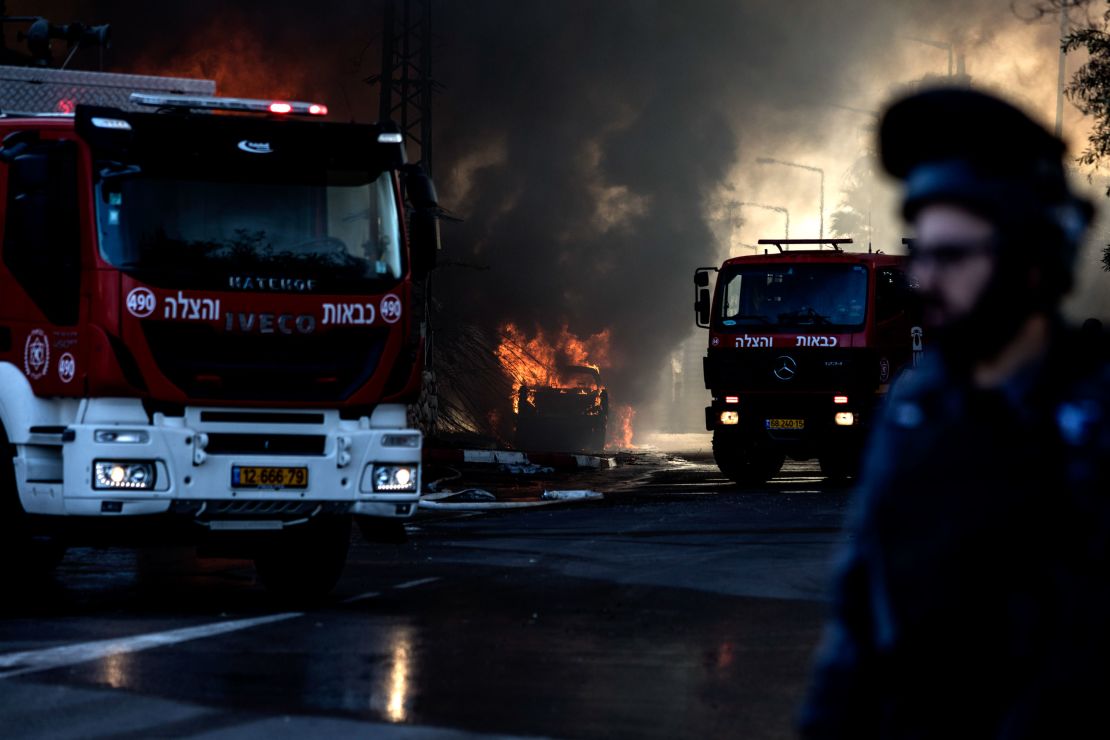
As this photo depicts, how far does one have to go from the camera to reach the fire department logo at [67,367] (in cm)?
1046

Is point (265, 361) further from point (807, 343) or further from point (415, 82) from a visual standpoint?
point (415, 82)

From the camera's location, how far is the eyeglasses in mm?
2340

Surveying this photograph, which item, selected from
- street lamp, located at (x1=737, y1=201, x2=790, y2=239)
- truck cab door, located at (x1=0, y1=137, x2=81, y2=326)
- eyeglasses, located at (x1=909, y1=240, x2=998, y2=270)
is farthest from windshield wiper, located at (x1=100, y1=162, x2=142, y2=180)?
street lamp, located at (x1=737, y1=201, x2=790, y2=239)

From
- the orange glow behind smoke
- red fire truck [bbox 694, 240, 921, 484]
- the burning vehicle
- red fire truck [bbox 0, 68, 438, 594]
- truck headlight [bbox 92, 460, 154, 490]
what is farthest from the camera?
the burning vehicle

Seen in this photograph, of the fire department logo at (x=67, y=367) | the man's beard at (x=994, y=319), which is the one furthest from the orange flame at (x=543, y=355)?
the man's beard at (x=994, y=319)

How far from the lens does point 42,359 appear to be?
34.9ft

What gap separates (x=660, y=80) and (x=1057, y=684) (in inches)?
2166

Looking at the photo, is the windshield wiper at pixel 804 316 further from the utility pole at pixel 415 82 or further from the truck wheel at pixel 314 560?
the truck wheel at pixel 314 560

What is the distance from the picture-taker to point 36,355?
1065 centimetres

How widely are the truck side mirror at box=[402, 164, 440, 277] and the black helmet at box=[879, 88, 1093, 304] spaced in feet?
28.7

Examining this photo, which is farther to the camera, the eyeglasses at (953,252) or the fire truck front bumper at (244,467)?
the fire truck front bumper at (244,467)

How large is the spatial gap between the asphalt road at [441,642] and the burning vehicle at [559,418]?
4116 cm

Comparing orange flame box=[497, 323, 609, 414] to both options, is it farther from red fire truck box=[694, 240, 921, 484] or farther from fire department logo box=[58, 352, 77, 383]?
fire department logo box=[58, 352, 77, 383]

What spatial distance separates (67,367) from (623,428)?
2699 inches
